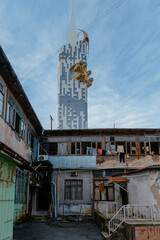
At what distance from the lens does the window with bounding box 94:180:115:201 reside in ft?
60.7

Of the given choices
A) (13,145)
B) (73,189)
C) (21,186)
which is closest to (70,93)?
(73,189)

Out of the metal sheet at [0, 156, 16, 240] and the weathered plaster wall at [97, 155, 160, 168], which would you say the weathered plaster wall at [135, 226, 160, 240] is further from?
the weathered plaster wall at [97, 155, 160, 168]

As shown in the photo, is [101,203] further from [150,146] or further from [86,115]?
[86,115]

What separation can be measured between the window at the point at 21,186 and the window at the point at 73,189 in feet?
12.0

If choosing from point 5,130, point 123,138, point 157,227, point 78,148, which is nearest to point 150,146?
point 123,138

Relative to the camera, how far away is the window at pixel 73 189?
1856cm

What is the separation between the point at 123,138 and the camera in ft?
67.6

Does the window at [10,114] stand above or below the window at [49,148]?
above

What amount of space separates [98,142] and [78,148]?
1.86m

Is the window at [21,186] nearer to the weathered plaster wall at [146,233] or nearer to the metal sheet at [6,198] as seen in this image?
the metal sheet at [6,198]

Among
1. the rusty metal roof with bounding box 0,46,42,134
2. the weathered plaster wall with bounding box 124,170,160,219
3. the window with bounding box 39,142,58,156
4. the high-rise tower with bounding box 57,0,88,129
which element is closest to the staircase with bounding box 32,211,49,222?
the window with bounding box 39,142,58,156

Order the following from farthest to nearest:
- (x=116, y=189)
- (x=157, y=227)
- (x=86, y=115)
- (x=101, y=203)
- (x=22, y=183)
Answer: (x=86, y=115) < (x=116, y=189) < (x=101, y=203) < (x=22, y=183) < (x=157, y=227)

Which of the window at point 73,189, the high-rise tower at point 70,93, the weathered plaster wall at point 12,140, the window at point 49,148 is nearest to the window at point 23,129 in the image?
the weathered plaster wall at point 12,140

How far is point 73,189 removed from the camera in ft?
61.6
